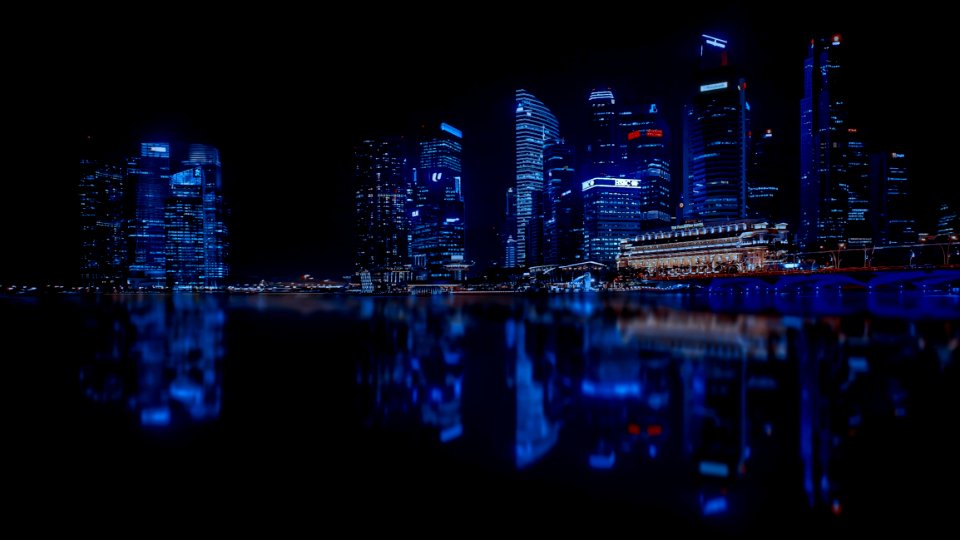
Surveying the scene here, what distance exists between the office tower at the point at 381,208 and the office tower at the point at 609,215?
68.9 meters

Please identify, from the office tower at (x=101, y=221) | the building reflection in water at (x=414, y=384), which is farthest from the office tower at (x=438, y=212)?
the building reflection in water at (x=414, y=384)

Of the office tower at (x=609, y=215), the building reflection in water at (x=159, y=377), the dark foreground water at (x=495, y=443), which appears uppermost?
the office tower at (x=609, y=215)

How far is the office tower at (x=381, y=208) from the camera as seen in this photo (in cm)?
18100

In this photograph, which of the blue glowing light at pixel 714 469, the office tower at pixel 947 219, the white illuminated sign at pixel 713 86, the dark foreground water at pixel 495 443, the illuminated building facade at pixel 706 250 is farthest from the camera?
the white illuminated sign at pixel 713 86

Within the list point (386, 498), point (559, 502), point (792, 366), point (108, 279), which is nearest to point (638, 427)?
point (559, 502)

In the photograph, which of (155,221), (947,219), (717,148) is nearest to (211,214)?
(155,221)

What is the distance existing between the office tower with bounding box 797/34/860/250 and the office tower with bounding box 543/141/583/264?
6332 centimetres

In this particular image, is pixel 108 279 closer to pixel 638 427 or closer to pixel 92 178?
pixel 92 178

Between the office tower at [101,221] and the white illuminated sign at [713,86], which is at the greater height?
the white illuminated sign at [713,86]

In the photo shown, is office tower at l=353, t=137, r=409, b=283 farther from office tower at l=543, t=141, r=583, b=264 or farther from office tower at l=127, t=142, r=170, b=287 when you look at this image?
office tower at l=127, t=142, r=170, b=287

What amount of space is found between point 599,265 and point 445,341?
129942mm

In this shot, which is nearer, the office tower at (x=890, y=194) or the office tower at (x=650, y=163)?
the office tower at (x=890, y=194)

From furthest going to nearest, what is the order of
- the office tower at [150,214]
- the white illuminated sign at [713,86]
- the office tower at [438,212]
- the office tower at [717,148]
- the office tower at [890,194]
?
the office tower at [438,212] < the white illuminated sign at [713,86] < the office tower at [150,214] < the office tower at [717,148] < the office tower at [890,194]

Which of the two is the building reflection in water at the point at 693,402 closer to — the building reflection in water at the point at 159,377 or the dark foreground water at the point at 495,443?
the dark foreground water at the point at 495,443
